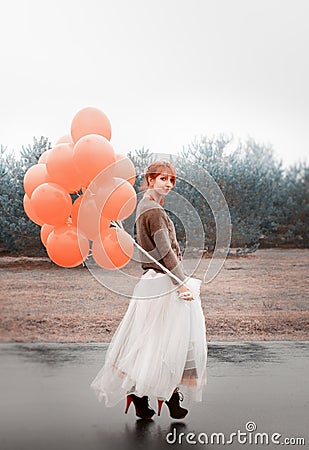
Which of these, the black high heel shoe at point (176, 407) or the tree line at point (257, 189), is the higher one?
the tree line at point (257, 189)

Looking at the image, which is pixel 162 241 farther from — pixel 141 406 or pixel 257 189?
pixel 257 189

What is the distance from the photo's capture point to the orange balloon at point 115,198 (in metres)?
2.65

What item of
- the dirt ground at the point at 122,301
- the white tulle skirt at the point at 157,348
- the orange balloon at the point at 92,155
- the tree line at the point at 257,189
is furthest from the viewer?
the tree line at the point at 257,189

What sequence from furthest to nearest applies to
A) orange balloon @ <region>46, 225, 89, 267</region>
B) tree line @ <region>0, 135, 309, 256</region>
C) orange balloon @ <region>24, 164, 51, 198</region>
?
tree line @ <region>0, 135, 309, 256</region>, orange balloon @ <region>24, 164, 51, 198</region>, orange balloon @ <region>46, 225, 89, 267</region>

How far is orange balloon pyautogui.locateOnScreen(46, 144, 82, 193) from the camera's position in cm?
266

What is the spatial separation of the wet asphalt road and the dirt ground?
25cm

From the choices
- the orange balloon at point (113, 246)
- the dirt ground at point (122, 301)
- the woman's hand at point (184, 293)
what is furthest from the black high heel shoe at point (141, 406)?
the dirt ground at point (122, 301)

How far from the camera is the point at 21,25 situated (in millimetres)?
3932

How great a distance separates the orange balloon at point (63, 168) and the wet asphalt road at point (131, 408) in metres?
0.89

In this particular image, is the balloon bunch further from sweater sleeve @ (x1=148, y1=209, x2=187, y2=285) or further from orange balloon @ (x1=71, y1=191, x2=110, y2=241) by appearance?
sweater sleeve @ (x1=148, y1=209, x2=187, y2=285)

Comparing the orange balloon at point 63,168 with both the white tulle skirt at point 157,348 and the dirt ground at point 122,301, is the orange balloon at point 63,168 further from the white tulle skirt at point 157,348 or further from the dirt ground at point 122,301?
the dirt ground at point 122,301

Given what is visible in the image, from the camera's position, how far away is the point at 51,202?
8.72 ft

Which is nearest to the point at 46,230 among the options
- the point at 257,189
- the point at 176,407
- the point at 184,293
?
the point at 184,293

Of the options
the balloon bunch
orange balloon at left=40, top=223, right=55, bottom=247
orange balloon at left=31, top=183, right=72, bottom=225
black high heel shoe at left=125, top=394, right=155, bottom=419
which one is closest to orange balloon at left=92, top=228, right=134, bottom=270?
the balloon bunch
